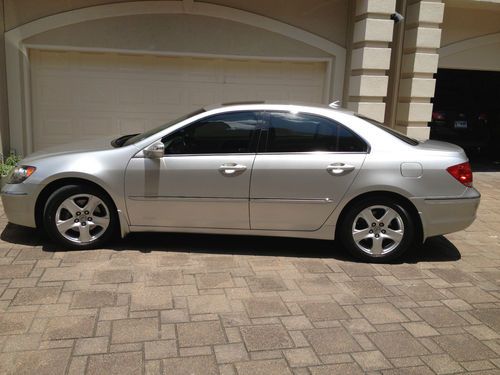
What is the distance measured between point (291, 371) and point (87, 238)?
9.02 feet

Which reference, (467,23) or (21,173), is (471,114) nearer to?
(467,23)

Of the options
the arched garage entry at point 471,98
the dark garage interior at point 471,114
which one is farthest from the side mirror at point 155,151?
the dark garage interior at point 471,114

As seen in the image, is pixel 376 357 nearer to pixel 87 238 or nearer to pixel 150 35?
pixel 87 238

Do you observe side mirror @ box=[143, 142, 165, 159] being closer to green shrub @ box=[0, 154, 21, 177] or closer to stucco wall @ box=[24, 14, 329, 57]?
green shrub @ box=[0, 154, 21, 177]

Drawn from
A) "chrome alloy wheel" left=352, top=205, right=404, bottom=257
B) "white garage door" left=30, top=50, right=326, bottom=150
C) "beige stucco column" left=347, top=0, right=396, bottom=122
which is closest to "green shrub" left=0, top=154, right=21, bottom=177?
"white garage door" left=30, top=50, right=326, bottom=150

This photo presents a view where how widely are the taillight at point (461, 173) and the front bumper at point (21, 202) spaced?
4065mm

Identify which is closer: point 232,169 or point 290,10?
point 232,169

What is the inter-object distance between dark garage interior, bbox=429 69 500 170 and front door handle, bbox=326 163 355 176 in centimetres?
770

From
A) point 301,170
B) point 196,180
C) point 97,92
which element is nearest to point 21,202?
point 196,180

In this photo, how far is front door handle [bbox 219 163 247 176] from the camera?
5000 millimetres

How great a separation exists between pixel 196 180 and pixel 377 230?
184 centimetres

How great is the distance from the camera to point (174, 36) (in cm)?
893

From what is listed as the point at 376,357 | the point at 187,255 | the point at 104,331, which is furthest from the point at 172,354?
the point at 187,255

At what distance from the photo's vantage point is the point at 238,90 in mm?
9445
